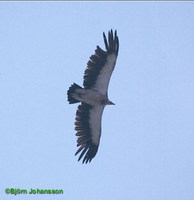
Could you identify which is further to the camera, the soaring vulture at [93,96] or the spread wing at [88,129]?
the spread wing at [88,129]

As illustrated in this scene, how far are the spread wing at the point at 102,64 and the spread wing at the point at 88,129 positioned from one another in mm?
919

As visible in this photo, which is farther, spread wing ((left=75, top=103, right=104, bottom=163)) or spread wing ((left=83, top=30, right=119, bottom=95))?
spread wing ((left=75, top=103, right=104, bottom=163))

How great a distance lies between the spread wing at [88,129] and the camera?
11.9 meters

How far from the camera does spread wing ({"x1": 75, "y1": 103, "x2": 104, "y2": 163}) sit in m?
11.9

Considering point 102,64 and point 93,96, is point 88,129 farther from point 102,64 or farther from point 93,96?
point 102,64

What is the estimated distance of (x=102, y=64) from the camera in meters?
11.2

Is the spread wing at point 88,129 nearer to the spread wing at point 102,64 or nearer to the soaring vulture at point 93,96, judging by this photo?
the soaring vulture at point 93,96

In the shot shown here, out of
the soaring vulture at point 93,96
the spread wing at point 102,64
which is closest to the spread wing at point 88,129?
the soaring vulture at point 93,96

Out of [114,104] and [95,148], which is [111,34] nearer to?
[114,104]

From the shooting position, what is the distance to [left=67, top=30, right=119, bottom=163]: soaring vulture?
11.1 metres

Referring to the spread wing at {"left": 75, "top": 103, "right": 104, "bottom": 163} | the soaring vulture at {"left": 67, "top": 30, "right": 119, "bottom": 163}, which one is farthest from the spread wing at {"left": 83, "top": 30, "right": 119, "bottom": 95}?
→ the spread wing at {"left": 75, "top": 103, "right": 104, "bottom": 163}

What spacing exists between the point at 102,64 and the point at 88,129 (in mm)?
2442

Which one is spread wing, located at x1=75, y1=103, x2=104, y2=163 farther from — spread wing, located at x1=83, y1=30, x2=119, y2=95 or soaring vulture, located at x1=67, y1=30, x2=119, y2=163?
spread wing, located at x1=83, y1=30, x2=119, y2=95

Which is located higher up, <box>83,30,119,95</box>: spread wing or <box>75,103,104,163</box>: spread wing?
<box>83,30,119,95</box>: spread wing
